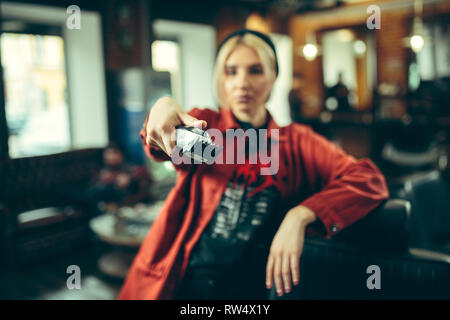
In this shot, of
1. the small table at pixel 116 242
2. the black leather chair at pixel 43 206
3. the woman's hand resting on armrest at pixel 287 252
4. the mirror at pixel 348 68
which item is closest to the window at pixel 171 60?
the black leather chair at pixel 43 206

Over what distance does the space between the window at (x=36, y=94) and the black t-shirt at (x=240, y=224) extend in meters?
4.67

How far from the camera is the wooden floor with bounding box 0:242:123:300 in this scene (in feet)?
9.52

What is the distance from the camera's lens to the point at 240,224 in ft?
3.78

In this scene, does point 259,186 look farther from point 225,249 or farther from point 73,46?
point 73,46

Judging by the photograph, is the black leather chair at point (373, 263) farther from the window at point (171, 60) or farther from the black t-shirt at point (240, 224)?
the window at point (171, 60)

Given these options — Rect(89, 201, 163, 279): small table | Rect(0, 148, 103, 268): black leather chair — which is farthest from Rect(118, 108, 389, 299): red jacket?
Rect(0, 148, 103, 268): black leather chair

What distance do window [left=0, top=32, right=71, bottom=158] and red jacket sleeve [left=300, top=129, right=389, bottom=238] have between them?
4758 mm

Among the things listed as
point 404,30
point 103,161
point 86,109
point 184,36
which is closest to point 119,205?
point 103,161

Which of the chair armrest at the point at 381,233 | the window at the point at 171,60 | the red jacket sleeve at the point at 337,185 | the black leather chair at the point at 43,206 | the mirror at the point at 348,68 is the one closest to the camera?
the red jacket sleeve at the point at 337,185

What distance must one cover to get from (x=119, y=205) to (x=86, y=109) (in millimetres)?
2029

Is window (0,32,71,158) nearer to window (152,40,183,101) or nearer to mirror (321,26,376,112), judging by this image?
window (152,40,183,101)

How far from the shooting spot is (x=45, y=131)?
5.57 meters

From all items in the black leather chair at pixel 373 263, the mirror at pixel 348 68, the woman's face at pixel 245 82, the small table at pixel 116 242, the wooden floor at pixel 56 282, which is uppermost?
the mirror at pixel 348 68

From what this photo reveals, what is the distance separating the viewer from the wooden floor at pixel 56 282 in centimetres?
290
